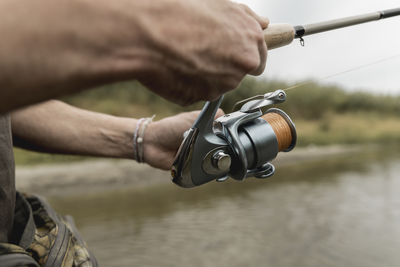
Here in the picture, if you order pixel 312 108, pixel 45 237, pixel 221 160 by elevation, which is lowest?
pixel 312 108

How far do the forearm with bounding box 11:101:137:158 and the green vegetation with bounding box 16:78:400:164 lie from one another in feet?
14.8

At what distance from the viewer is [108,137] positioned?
4.71 ft

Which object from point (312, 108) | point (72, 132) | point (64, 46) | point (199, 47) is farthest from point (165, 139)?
point (312, 108)

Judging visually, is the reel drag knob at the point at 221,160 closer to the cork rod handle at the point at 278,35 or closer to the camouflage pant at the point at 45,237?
the cork rod handle at the point at 278,35

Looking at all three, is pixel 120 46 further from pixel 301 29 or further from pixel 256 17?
pixel 301 29

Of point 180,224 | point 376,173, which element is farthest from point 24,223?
point 376,173

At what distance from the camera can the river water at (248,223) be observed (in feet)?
11.8

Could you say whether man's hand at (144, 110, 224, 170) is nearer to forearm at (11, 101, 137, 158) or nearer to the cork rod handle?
Result: forearm at (11, 101, 137, 158)

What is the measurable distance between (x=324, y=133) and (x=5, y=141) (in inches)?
347

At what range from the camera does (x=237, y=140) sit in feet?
3.48

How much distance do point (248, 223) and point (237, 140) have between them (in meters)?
3.41

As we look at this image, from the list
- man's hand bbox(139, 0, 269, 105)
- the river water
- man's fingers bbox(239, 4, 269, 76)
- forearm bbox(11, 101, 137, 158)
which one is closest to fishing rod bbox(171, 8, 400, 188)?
man's fingers bbox(239, 4, 269, 76)

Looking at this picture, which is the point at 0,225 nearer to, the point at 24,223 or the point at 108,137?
the point at 24,223

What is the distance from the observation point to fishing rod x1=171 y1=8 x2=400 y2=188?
1.05 meters
